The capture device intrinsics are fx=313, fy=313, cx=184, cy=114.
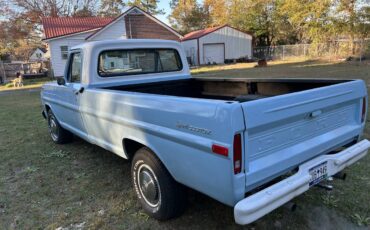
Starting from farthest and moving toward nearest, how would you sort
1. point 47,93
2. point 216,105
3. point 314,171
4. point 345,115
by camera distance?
point 47,93, point 345,115, point 314,171, point 216,105

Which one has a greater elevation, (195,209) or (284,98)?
(284,98)

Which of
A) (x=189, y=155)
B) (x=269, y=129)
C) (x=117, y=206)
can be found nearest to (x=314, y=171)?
(x=269, y=129)

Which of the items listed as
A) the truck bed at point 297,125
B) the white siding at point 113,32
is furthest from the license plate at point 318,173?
the white siding at point 113,32

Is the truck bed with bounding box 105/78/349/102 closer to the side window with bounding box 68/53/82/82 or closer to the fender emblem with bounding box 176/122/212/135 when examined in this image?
the side window with bounding box 68/53/82/82

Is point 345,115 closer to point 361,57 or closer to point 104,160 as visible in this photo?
point 104,160

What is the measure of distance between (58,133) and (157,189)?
3.57 metres

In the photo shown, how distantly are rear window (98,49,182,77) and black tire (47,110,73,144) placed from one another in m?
1.98

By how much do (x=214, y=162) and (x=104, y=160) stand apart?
3.17m

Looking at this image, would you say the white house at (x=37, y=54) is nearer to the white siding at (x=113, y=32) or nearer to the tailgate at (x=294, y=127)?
the white siding at (x=113, y=32)

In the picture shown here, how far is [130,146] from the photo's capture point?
3.64 m

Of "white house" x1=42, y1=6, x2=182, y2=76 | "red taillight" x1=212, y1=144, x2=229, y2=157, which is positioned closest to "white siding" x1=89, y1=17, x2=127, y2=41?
"white house" x1=42, y1=6, x2=182, y2=76

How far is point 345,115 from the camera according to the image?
325 centimetres

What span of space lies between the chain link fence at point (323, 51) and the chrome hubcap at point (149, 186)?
25461 mm

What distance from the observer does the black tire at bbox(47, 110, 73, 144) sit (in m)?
5.96
